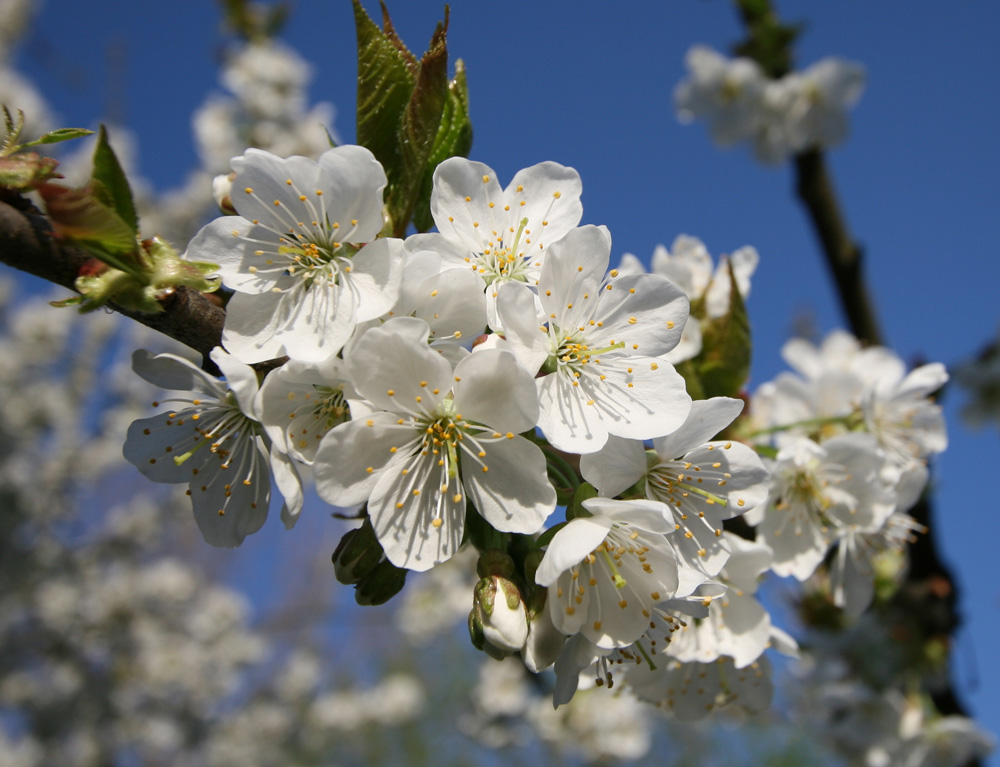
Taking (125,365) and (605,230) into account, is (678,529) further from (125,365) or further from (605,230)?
(125,365)

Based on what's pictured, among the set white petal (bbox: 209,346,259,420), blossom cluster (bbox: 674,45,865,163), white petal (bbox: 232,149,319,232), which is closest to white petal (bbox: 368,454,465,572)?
white petal (bbox: 209,346,259,420)

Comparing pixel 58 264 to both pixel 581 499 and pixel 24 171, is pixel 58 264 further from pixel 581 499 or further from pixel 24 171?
pixel 581 499

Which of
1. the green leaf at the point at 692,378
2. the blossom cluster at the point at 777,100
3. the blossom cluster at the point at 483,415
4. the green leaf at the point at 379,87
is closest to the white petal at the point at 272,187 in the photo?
the blossom cluster at the point at 483,415

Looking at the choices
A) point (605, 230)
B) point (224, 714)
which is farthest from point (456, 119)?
point (224, 714)

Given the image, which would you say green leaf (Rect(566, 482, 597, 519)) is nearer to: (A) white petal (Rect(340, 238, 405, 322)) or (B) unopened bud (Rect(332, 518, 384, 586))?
(B) unopened bud (Rect(332, 518, 384, 586))

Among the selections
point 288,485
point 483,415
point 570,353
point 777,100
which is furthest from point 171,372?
point 777,100
